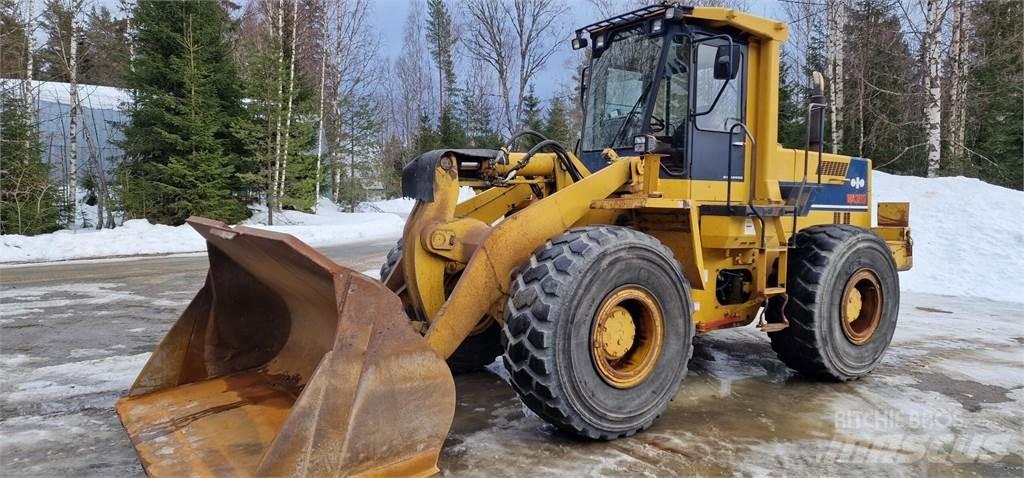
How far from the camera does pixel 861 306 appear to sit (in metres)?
5.55

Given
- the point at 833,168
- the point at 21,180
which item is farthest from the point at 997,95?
the point at 21,180

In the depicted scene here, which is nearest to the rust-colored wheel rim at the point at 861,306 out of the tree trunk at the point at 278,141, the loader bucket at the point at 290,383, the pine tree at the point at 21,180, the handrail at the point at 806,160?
the handrail at the point at 806,160

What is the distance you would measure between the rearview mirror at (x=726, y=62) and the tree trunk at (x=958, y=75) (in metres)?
14.0

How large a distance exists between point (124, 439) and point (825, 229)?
5.20 meters

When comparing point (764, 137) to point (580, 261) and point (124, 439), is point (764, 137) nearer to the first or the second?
point (580, 261)

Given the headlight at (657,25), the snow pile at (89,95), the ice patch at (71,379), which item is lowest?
the ice patch at (71,379)

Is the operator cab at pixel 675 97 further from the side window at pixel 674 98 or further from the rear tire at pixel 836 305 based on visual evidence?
the rear tire at pixel 836 305

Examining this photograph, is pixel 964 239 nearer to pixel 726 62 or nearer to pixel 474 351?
pixel 726 62

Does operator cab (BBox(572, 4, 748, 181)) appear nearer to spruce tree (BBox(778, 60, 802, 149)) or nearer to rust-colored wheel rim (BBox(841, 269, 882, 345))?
rust-colored wheel rim (BBox(841, 269, 882, 345))

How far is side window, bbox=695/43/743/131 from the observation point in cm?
475

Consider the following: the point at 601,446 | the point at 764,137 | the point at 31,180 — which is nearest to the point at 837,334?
the point at 764,137

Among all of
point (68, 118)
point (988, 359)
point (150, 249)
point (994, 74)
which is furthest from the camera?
point (68, 118)

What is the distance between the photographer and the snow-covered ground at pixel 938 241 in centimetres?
1083

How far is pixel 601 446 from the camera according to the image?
3.66 m
